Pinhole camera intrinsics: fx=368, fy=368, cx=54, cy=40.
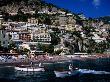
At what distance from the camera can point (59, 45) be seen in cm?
19900

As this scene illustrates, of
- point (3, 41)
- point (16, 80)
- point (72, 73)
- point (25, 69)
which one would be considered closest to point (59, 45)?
Answer: point (3, 41)

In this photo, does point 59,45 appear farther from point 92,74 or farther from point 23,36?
point 92,74

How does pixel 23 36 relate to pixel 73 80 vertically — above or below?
above

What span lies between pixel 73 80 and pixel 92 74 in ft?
44.6

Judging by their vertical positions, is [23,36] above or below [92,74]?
above

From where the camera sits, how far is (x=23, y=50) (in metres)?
170

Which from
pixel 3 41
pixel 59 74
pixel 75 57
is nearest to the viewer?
pixel 59 74

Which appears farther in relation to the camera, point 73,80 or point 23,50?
point 23,50

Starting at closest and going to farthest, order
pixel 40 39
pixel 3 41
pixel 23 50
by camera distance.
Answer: pixel 3 41 → pixel 23 50 → pixel 40 39

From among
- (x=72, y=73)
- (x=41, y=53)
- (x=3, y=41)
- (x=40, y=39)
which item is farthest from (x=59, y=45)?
(x=72, y=73)

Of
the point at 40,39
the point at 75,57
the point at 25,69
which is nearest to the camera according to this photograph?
the point at 25,69

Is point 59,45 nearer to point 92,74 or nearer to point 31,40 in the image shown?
point 31,40

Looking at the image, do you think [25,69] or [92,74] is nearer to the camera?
[92,74]

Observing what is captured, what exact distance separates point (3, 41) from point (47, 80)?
87316 millimetres
